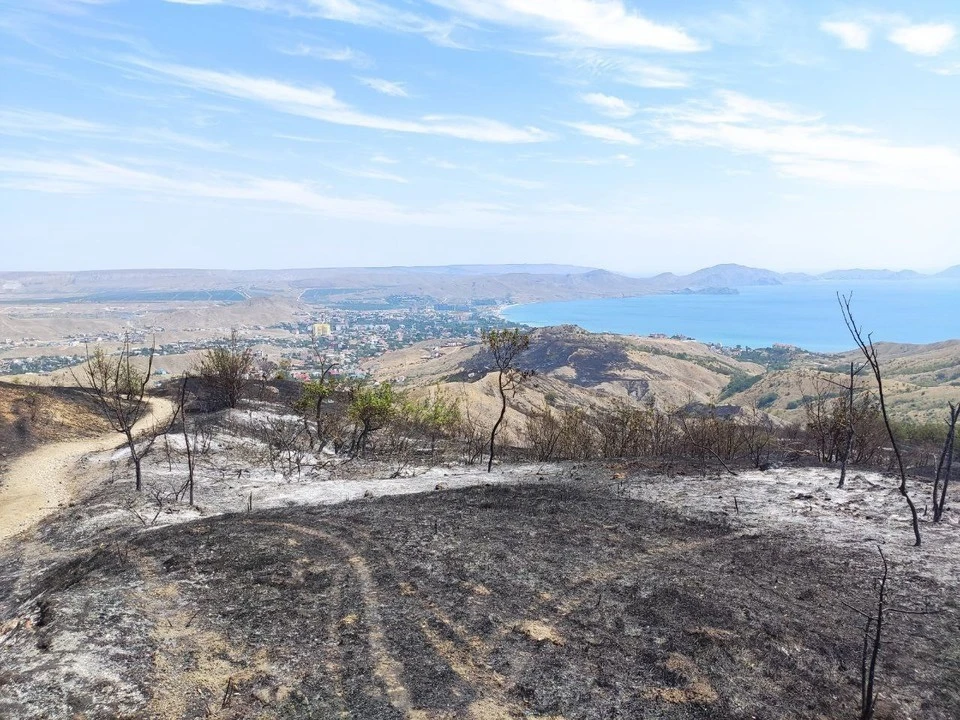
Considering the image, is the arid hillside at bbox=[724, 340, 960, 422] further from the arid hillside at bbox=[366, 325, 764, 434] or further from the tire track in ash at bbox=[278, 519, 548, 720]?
the tire track in ash at bbox=[278, 519, 548, 720]

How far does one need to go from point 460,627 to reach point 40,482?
15861 millimetres

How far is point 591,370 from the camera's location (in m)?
88.9

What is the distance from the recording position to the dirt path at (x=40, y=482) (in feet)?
47.5

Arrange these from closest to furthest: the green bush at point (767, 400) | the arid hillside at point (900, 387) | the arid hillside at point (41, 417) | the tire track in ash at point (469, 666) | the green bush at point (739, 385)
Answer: the tire track in ash at point (469, 666) → the arid hillside at point (41, 417) → the arid hillside at point (900, 387) → the green bush at point (767, 400) → the green bush at point (739, 385)

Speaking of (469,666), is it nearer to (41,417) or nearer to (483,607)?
(483,607)

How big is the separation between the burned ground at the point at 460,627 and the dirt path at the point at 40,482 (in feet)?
13.4

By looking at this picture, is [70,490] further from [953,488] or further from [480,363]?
[480,363]

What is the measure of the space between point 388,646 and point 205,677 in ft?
6.69

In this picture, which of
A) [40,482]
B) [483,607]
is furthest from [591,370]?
[483,607]

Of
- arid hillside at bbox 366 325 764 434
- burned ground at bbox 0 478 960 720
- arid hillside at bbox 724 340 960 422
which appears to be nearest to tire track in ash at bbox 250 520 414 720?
burned ground at bbox 0 478 960 720

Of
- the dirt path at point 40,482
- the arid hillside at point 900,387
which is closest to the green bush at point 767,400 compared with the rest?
the arid hillside at point 900,387

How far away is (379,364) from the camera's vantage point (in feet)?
358

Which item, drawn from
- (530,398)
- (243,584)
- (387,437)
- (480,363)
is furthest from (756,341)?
(243,584)

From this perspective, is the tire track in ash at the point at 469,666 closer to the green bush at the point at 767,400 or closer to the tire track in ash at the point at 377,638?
the tire track in ash at the point at 377,638
